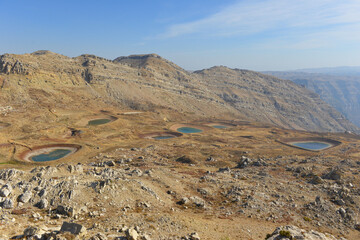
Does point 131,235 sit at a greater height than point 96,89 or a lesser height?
lesser

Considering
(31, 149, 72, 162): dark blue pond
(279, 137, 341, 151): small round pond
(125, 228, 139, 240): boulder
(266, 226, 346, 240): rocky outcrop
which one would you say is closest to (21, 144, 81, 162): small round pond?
(31, 149, 72, 162): dark blue pond

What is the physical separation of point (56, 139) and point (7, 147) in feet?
45.6

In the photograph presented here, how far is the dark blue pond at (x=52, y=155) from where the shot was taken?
6199cm

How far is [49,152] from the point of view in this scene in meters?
67.8

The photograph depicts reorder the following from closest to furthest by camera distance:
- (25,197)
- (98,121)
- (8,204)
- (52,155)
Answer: (8,204)
(25,197)
(52,155)
(98,121)

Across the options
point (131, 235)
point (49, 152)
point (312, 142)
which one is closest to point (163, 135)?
point (49, 152)

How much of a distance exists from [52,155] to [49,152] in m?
3.17

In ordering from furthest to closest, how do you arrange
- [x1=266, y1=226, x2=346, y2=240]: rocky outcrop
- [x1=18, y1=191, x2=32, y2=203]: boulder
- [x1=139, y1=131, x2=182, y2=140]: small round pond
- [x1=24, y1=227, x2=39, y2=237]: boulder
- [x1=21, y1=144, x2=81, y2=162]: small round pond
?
1. [x1=139, y1=131, x2=182, y2=140]: small round pond
2. [x1=21, y1=144, x2=81, y2=162]: small round pond
3. [x1=18, y1=191, x2=32, y2=203]: boulder
4. [x1=266, y1=226, x2=346, y2=240]: rocky outcrop
5. [x1=24, y1=227, x2=39, y2=237]: boulder

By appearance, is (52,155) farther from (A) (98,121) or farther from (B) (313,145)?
(B) (313,145)

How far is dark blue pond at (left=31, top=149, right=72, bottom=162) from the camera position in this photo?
6199 centimetres

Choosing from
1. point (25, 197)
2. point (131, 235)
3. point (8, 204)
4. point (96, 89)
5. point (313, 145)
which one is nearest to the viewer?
point (131, 235)

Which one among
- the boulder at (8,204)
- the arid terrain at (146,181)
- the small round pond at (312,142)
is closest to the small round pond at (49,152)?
the arid terrain at (146,181)

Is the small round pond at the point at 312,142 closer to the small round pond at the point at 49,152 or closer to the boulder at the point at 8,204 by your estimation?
the small round pond at the point at 49,152

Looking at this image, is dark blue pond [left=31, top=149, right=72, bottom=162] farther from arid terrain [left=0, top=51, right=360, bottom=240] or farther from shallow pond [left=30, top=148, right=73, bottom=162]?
arid terrain [left=0, top=51, right=360, bottom=240]
